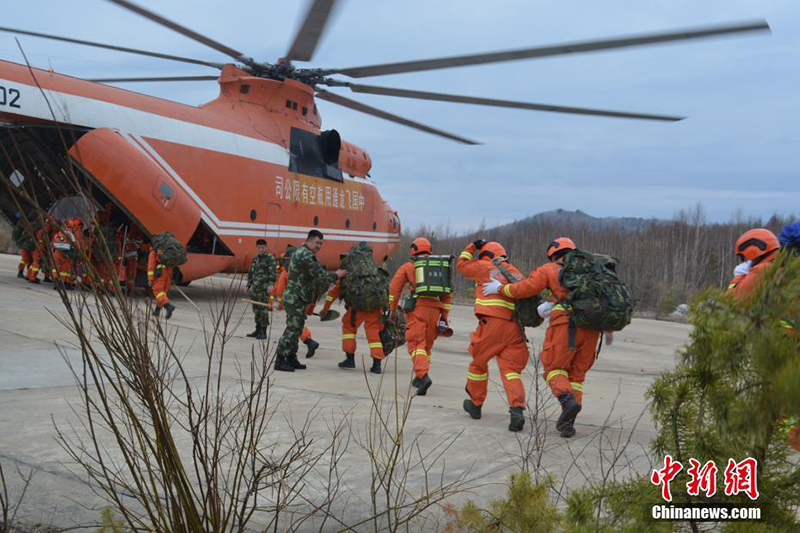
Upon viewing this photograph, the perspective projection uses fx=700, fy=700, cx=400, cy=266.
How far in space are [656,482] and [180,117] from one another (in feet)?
44.1

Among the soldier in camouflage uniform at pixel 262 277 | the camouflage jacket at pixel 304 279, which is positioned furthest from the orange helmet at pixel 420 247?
the soldier in camouflage uniform at pixel 262 277

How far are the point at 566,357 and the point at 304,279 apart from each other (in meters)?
3.79

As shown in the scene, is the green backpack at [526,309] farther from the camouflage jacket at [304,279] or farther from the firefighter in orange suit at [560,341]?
the camouflage jacket at [304,279]

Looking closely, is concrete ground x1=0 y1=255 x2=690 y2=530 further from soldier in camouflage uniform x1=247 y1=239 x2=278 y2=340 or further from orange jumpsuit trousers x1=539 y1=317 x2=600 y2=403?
soldier in camouflage uniform x1=247 y1=239 x2=278 y2=340

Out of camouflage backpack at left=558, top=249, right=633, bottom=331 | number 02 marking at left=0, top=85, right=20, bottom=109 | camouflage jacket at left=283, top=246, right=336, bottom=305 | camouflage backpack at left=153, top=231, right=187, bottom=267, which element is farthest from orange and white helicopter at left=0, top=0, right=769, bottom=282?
camouflage backpack at left=558, top=249, right=633, bottom=331

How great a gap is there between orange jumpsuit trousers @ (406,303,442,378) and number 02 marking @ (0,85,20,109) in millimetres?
7547

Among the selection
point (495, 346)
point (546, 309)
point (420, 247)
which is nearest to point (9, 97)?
point (420, 247)

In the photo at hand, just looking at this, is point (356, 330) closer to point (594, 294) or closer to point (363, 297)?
point (363, 297)

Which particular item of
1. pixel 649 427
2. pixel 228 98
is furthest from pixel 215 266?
pixel 649 427

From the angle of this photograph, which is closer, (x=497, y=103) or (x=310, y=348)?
(x=310, y=348)

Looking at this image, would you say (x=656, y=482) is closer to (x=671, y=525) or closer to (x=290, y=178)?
(x=671, y=525)

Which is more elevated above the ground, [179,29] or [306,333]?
[179,29]

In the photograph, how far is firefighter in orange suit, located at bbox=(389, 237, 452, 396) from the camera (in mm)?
7309

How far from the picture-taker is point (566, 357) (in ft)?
18.6
